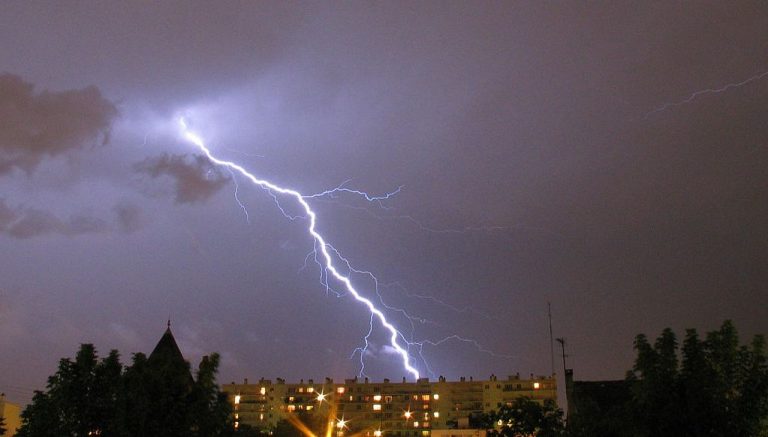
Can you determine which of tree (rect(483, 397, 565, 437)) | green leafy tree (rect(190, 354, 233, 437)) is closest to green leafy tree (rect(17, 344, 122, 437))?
green leafy tree (rect(190, 354, 233, 437))

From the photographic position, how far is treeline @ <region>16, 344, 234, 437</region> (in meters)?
25.0

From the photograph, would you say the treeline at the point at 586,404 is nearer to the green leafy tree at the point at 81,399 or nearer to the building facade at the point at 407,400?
the green leafy tree at the point at 81,399

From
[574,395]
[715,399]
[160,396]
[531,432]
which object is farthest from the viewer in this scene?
[574,395]

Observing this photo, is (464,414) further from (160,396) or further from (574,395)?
(160,396)

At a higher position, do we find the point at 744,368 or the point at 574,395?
the point at 574,395

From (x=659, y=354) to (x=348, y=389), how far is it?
420ft

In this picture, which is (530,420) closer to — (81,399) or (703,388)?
(703,388)

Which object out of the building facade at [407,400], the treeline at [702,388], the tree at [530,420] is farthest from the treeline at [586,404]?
the building facade at [407,400]

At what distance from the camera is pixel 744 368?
20.6m

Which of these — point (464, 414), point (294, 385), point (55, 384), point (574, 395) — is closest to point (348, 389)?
point (294, 385)

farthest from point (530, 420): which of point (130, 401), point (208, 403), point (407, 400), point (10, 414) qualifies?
point (407, 400)

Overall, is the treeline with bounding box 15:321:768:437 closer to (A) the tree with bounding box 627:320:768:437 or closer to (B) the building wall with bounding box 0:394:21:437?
(A) the tree with bounding box 627:320:768:437

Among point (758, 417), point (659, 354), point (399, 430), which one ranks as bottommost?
point (758, 417)

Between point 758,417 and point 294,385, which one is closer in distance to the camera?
point 758,417
